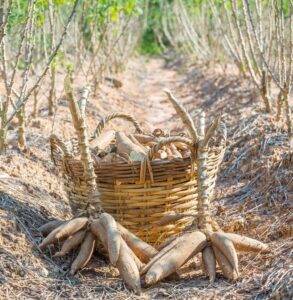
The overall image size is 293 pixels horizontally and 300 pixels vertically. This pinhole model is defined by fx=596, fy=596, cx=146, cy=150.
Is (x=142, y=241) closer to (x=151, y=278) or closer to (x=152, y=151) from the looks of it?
(x=151, y=278)

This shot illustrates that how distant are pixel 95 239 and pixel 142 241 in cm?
21

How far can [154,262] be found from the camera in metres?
2.54

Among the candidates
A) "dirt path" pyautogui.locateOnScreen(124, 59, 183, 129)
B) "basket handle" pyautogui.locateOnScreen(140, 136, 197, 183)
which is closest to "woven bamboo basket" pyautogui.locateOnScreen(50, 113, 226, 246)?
"basket handle" pyautogui.locateOnScreen(140, 136, 197, 183)

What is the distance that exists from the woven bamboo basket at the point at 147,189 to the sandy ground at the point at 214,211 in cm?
24

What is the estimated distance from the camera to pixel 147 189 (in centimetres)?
283

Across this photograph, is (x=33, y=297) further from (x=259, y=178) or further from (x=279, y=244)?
(x=259, y=178)

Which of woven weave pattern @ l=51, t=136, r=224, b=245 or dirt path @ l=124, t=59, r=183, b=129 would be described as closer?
woven weave pattern @ l=51, t=136, r=224, b=245

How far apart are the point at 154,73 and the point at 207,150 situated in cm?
1114

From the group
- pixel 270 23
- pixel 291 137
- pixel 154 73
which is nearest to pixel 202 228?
pixel 291 137

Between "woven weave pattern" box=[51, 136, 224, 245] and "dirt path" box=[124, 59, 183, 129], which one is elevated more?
"woven weave pattern" box=[51, 136, 224, 245]

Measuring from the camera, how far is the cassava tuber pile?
99.4 inches

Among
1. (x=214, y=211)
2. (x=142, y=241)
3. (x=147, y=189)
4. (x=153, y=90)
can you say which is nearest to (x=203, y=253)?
(x=142, y=241)

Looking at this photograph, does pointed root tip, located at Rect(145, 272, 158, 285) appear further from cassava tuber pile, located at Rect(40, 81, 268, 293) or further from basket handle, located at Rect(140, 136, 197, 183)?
basket handle, located at Rect(140, 136, 197, 183)

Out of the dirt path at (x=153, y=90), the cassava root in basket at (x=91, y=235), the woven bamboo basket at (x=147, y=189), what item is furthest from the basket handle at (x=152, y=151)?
the dirt path at (x=153, y=90)
